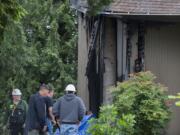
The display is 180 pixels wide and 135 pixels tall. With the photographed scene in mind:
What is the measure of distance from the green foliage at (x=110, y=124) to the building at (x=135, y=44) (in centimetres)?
442

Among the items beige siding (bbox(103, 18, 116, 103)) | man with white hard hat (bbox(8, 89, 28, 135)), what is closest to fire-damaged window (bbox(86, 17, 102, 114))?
beige siding (bbox(103, 18, 116, 103))

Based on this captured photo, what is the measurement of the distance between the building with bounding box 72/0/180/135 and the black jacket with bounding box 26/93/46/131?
1545 millimetres

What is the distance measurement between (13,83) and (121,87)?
743 cm

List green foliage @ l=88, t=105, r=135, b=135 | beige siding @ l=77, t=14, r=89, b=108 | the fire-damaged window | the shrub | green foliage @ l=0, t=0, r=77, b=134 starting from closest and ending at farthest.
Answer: green foliage @ l=88, t=105, r=135, b=135 → the shrub → the fire-damaged window → beige siding @ l=77, t=14, r=89, b=108 → green foliage @ l=0, t=0, r=77, b=134

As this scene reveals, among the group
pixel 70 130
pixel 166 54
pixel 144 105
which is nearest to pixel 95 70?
pixel 166 54

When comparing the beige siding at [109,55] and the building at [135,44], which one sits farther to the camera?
the beige siding at [109,55]

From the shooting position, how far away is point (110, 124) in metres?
9.33

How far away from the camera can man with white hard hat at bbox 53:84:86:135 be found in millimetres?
13375

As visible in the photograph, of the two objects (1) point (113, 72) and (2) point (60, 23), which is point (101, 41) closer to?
(1) point (113, 72)

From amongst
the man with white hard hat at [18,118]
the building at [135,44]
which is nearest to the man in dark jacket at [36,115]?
the man with white hard hat at [18,118]

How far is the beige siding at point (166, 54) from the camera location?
14.3m

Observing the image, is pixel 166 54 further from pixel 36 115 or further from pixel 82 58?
pixel 82 58

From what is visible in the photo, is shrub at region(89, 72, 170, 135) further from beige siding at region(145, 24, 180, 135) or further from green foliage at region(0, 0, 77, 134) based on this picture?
green foliage at region(0, 0, 77, 134)

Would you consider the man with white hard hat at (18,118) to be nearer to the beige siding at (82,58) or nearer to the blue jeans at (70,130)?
the blue jeans at (70,130)
